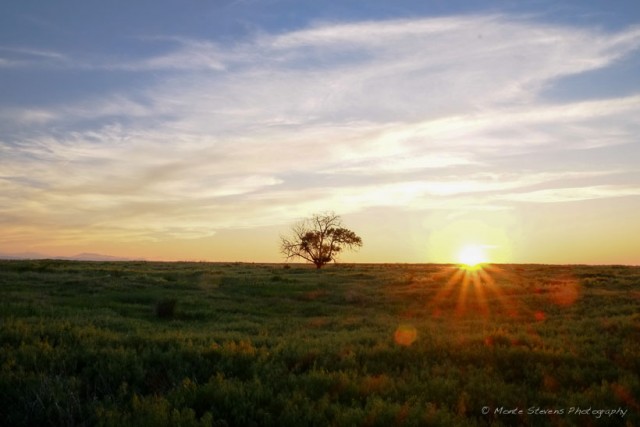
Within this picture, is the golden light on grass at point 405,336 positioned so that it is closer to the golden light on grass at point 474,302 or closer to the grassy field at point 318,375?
the grassy field at point 318,375

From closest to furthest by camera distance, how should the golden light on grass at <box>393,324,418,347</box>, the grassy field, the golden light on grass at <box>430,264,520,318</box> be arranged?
the grassy field < the golden light on grass at <box>393,324,418,347</box> < the golden light on grass at <box>430,264,520,318</box>

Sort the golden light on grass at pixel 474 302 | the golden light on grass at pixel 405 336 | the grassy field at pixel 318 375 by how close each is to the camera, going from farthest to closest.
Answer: the golden light on grass at pixel 474 302 < the golden light on grass at pixel 405 336 < the grassy field at pixel 318 375

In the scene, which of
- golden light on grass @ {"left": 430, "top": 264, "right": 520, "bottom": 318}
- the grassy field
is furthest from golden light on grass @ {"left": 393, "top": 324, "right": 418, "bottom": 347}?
golden light on grass @ {"left": 430, "top": 264, "right": 520, "bottom": 318}

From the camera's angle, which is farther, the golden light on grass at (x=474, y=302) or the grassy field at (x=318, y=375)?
the golden light on grass at (x=474, y=302)

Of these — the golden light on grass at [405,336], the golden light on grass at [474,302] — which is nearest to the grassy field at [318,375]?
the golden light on grass at [405,336]

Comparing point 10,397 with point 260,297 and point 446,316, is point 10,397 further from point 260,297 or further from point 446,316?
point 260,297

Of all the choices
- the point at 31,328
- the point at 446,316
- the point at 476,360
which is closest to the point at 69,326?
the point at 31,328

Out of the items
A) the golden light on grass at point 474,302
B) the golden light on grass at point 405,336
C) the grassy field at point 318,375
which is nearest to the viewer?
the grassy field at point 318,375

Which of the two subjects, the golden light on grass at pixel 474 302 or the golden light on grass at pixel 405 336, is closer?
the golden light on grass at pixel 405 336

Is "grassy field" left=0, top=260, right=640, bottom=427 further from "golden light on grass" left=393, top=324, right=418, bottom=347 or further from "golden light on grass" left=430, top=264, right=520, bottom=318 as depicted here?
"golden light on grass" left=430, top=264, right=520, bottom=318

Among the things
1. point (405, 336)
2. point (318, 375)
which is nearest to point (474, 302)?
point (405, 336)

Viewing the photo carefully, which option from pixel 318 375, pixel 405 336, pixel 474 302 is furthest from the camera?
pixel 474 302

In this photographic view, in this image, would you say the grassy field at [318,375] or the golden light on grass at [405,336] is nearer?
the grassy field at [318,375]

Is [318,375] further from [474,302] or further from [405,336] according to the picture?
[474,302]
